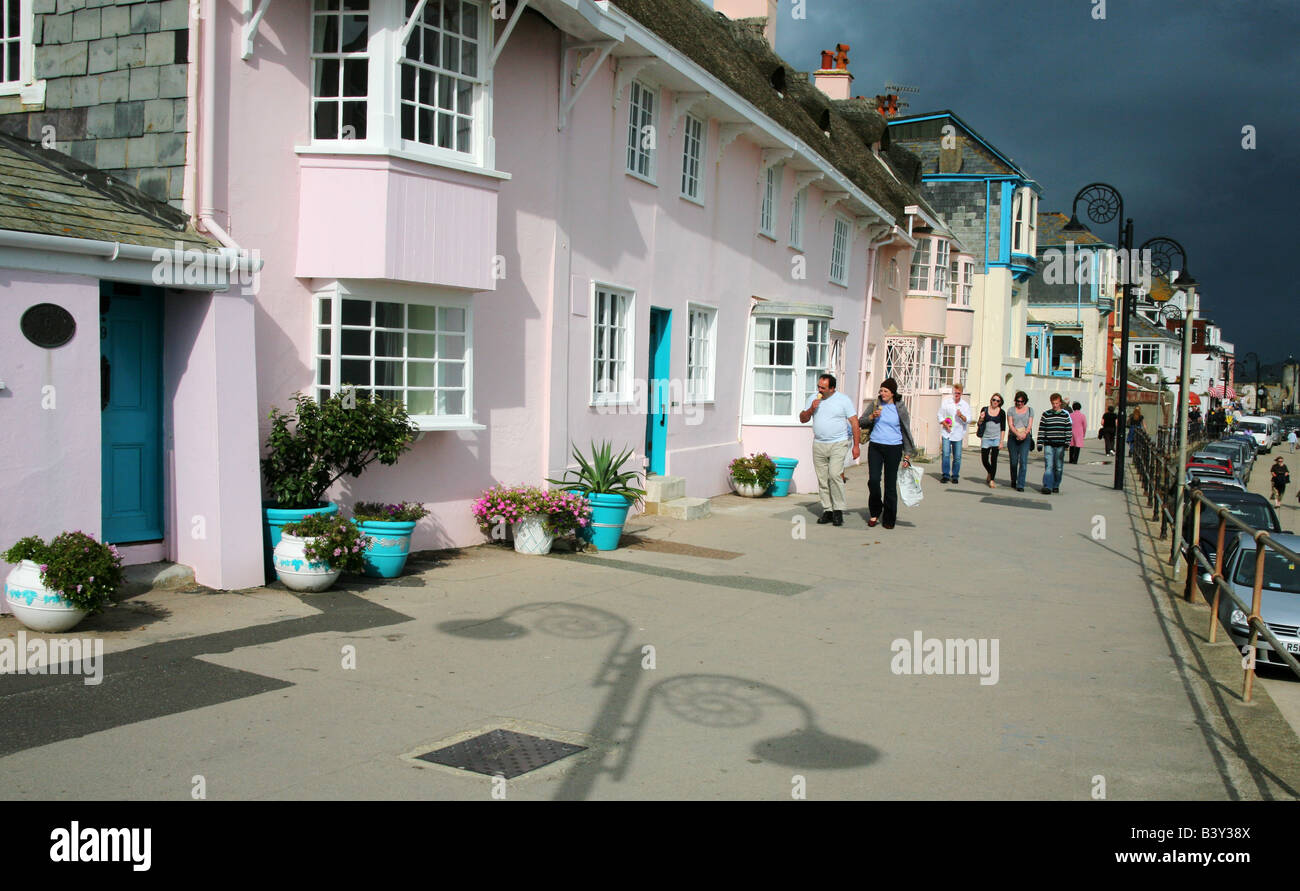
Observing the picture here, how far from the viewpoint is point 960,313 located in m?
32.8

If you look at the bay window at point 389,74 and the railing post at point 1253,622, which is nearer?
the railing post at point 1253,622

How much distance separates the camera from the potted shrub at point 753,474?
17.2 m

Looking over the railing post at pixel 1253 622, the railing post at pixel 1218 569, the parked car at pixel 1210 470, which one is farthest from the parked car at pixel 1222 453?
the railing post at pixel 1253 622

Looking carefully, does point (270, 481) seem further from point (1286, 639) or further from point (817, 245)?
point (817, 245)

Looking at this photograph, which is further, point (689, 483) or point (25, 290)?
point (689, 483)

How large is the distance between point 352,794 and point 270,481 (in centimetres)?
493

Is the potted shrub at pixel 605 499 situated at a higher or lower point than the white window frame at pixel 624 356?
lower

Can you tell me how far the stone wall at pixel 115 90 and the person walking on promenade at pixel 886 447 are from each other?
27.9 ft

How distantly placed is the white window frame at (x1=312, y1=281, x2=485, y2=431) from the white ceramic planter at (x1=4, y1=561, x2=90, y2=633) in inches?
120

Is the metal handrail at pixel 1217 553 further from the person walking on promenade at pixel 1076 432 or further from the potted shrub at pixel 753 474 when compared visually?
the person walking on promenade at pixel 1076 432


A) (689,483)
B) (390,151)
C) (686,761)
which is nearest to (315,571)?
(390,151)

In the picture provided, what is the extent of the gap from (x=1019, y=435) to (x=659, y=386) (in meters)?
8.24

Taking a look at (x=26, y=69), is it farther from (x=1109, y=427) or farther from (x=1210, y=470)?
(x=1109, y=427)
